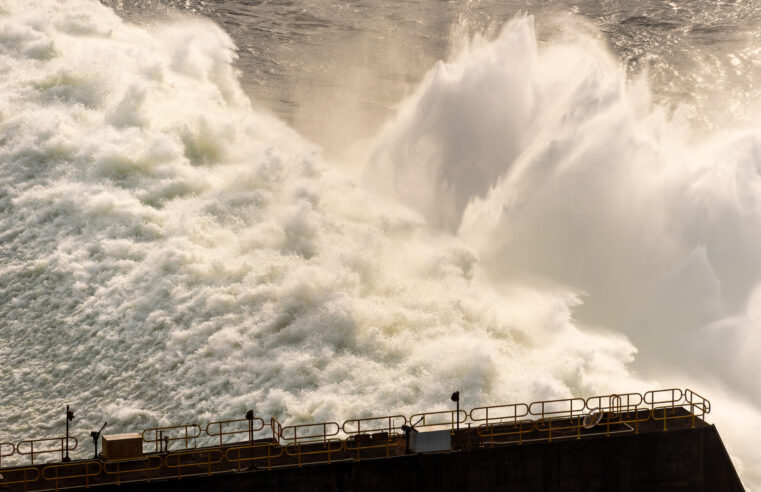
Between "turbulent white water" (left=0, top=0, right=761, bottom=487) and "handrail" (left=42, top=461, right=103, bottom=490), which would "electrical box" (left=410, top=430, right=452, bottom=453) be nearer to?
"turbulent white water" (left=0, top=0, right=761, bottom=487)

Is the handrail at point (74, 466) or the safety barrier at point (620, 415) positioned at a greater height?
the safety barrier at point (620, 415)

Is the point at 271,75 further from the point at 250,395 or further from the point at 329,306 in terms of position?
the point at 250,395

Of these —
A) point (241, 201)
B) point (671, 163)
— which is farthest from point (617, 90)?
point (241, 201)

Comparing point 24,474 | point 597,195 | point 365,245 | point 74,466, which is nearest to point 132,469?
point 74,466

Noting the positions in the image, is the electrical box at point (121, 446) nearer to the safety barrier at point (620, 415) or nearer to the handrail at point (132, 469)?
the handrail at point (132, 469)

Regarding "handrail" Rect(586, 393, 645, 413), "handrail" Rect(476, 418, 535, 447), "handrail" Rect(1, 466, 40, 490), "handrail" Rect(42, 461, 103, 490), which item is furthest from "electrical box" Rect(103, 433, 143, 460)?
"handrail" Rect(586, 393, 645, 413)

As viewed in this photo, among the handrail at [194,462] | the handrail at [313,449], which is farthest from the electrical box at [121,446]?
the handrail at [313,449]
